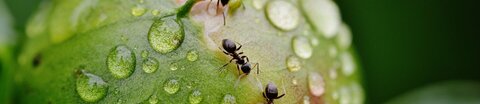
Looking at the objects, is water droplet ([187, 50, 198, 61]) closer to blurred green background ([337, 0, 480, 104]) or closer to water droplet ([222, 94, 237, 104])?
water droplet ([222, 94, 237, 104])

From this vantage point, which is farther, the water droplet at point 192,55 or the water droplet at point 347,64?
the water droplet at point 347,64

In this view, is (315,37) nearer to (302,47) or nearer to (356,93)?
(302,47)

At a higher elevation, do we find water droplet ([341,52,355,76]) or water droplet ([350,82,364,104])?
water droplet ([341,52,355,76])

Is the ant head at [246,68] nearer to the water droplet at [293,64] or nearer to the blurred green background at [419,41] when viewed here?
the water droplet at [293,64]

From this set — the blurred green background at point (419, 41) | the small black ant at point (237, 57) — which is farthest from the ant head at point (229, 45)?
the blurred green background at point (419, 41)

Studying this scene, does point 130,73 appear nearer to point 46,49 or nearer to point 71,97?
point 71,97

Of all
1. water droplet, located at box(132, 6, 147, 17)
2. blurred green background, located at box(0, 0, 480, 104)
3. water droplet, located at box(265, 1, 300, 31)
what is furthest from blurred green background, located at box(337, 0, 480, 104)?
water droplet, located at box(132, 6, 147, 17)
